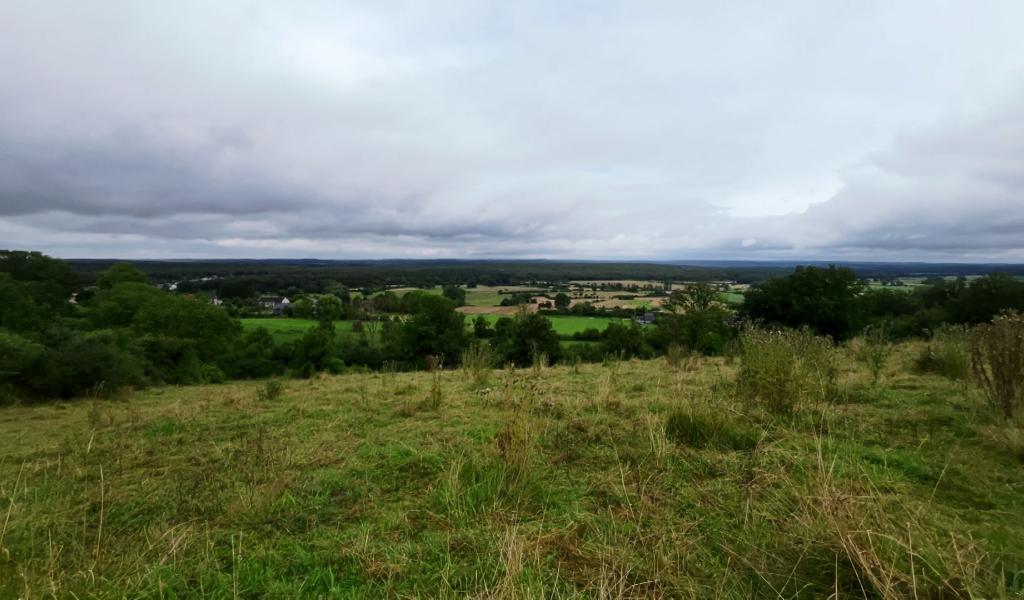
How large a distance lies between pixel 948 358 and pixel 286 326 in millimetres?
47908

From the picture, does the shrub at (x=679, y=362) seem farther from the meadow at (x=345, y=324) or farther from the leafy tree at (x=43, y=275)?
the leafy tree at (x=43, y=275)

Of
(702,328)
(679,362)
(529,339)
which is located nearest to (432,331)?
(529,339)

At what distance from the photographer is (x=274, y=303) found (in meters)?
57.4

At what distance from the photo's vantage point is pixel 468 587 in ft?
7.64

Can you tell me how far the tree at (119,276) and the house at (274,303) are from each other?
19.6 m

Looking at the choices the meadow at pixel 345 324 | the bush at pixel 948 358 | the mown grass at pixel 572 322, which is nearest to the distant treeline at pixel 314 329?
the mown grass at pixel 572 322

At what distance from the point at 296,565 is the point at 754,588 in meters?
2.56

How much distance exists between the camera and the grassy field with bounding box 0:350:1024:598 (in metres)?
2.32

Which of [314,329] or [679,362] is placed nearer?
[679,362]

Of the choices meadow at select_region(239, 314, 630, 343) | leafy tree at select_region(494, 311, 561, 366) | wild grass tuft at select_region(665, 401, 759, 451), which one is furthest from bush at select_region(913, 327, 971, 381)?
meadow at select_region(239, 314, 630, 343)

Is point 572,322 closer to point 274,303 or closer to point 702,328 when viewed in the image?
point 702,328

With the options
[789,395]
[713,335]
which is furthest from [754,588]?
[713,335]

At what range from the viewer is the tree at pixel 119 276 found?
3281 cm

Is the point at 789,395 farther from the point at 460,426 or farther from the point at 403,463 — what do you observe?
the point at 403,463
